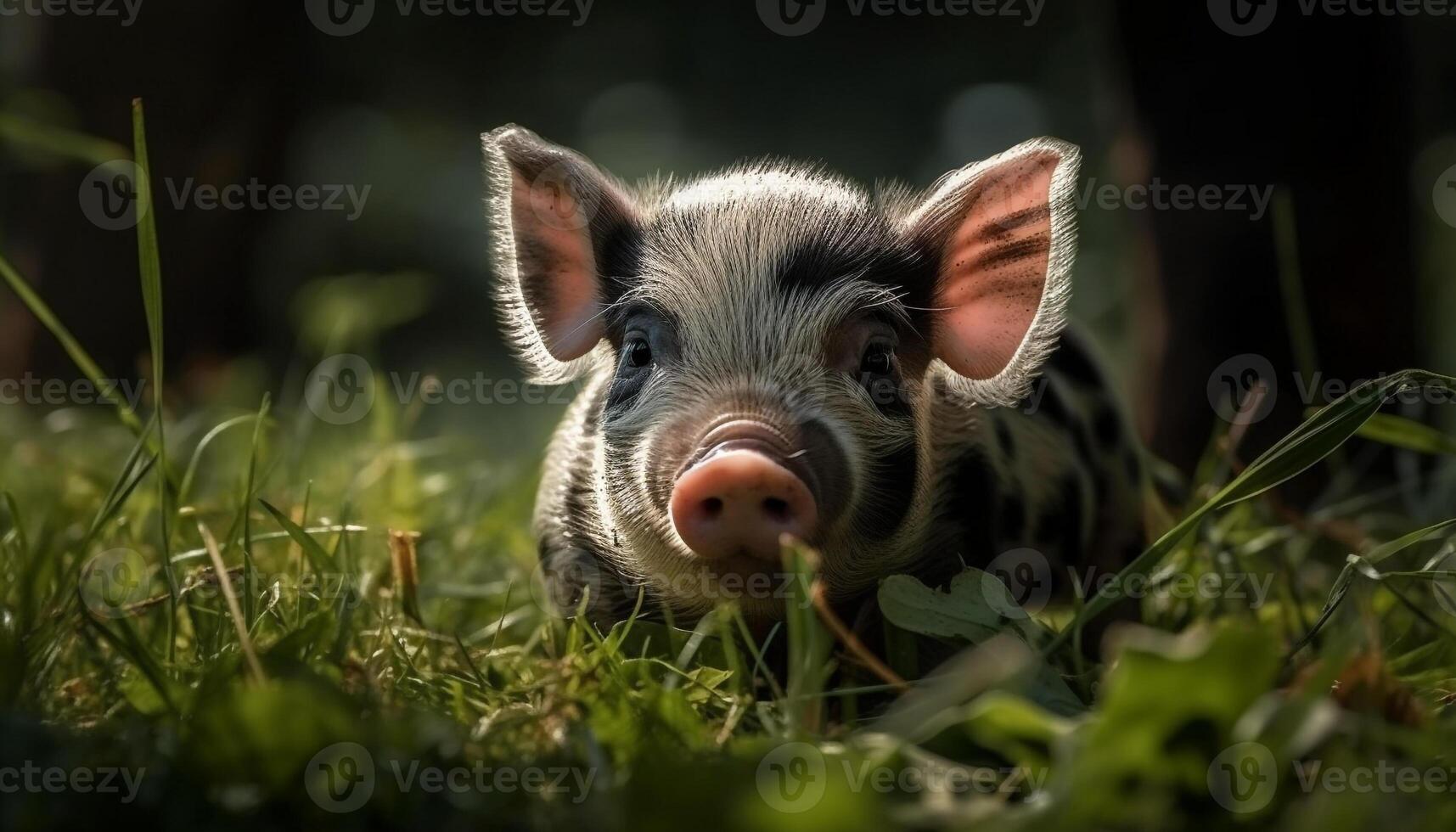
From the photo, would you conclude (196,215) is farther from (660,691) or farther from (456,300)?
(456,300)

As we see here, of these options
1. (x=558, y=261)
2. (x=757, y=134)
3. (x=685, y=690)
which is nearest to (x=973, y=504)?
(x=685, y=690)

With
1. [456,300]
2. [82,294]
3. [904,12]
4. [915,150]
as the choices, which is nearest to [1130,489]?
[82,294]

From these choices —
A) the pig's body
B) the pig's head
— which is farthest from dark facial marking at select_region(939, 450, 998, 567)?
the pig's head

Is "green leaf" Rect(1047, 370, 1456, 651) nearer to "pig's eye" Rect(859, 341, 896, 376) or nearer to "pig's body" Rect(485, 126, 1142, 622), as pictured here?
"pig's body" Rect(485, 126, 1142, 622)

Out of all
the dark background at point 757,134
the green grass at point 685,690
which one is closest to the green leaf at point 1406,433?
the green grass at point 685,690

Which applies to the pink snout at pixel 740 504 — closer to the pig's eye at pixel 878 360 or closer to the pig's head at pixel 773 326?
the pig's head at pixel 773 326

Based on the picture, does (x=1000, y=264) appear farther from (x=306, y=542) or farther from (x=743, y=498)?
(x=306, y=542)
